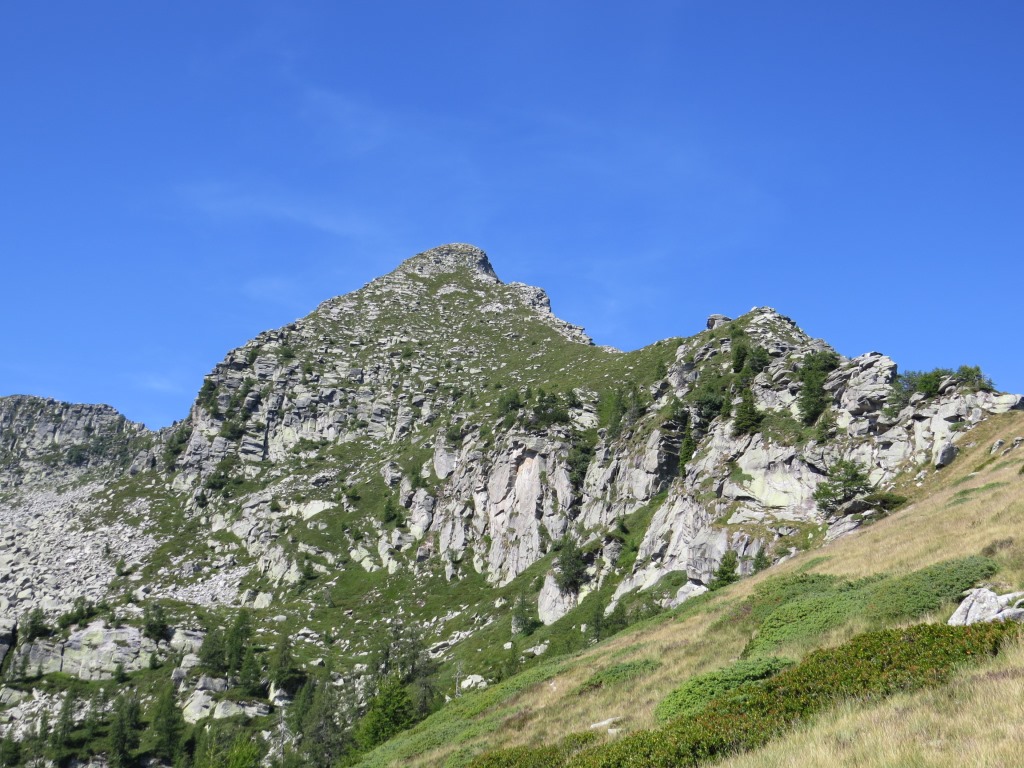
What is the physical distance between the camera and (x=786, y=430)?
8769 cm

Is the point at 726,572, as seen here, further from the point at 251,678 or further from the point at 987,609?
the point at 251,678

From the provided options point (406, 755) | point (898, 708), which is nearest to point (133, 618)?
point (406, 755)

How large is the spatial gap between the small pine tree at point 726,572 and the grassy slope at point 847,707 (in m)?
21.4

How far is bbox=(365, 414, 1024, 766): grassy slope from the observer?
10219 mm

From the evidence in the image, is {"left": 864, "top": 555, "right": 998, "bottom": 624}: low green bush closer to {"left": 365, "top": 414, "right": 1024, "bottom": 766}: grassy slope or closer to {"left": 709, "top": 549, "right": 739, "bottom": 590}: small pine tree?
{"left": 365, "top": 414, "right": 1024, "bottom": 766}: grassy slope

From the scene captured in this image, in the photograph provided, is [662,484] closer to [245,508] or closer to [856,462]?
[856,462]

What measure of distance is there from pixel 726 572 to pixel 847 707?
55.3 metres

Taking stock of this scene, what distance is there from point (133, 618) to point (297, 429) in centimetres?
7577

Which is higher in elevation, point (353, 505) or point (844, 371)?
point (353, 505)

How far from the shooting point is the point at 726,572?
2557 inches

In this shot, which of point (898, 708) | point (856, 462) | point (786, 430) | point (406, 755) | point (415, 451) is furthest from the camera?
point (415, 451)

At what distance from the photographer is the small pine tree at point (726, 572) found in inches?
2489

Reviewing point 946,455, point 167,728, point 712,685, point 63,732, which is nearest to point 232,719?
point 167,728

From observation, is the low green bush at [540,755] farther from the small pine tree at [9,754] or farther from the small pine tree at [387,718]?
the small pine tree at [9,754]
